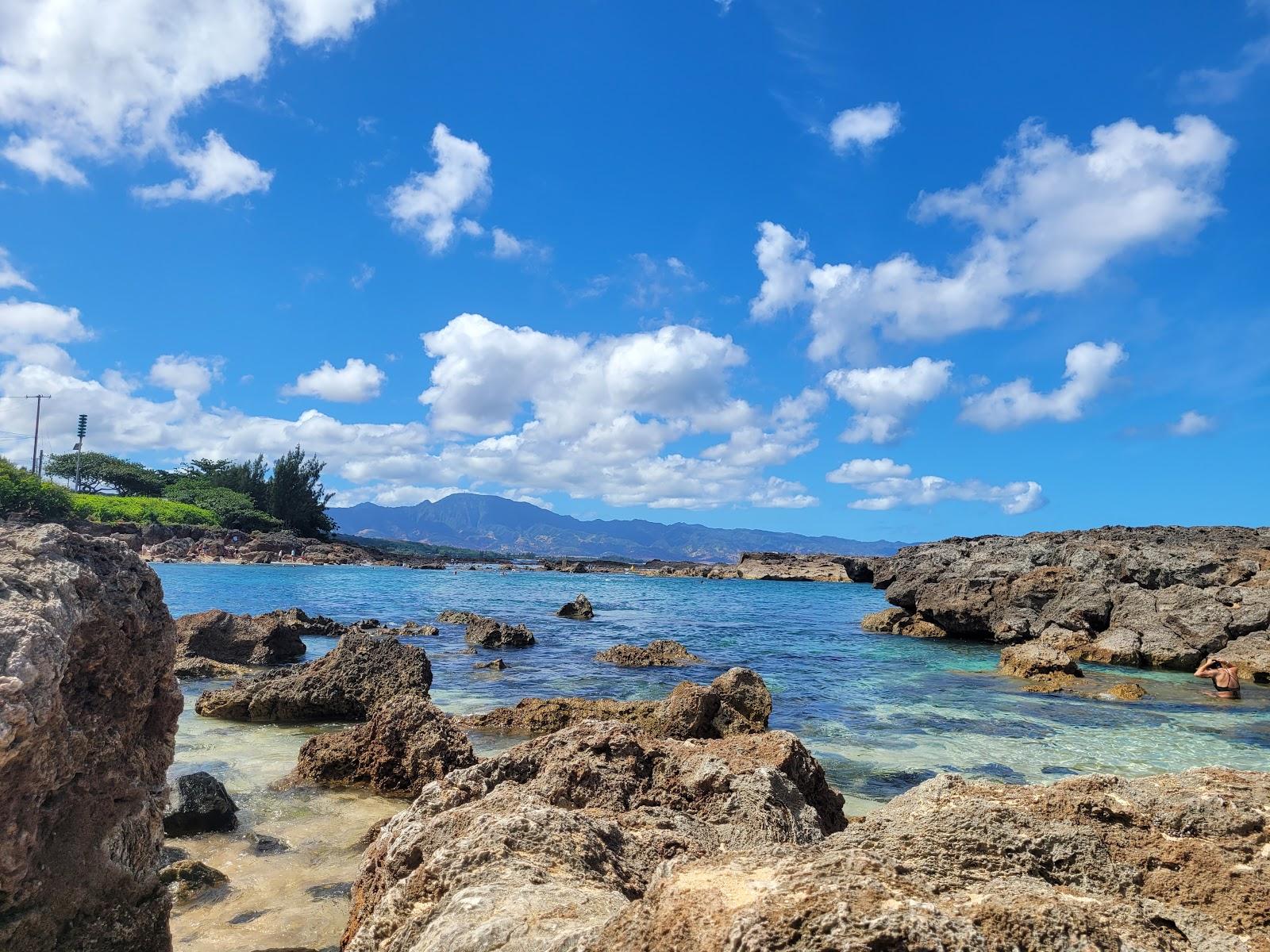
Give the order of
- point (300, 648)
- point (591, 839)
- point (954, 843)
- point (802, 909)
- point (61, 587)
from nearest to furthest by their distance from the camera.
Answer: point (802, 909), point (954, 843), point (591, 839), point (61, 587), point (300, 648)

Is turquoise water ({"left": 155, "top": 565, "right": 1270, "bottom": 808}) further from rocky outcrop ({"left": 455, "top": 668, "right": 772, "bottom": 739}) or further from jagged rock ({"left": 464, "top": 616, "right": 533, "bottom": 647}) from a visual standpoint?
rocky outcrop ({"left": 455, "top": 668, "right": 772, "bottom": 739})

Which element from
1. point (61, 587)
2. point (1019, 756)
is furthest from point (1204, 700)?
point (61, 587)

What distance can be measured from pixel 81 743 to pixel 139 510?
311 ft

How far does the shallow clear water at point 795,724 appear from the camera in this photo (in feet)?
19.6

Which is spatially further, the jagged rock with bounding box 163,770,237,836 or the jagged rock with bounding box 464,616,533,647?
the jagged rock with bounding box 464,616,533,647

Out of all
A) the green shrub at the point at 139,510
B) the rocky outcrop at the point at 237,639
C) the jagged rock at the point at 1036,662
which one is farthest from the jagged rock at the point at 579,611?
the green shrub at the point at 139,510

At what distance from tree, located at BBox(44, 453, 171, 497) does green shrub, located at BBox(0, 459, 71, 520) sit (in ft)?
81.9

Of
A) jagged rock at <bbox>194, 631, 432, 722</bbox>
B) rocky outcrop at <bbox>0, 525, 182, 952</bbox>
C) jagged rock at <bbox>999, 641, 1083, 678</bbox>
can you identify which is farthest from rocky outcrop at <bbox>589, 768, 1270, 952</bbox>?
jagged rock at <bbox>999, 641, 1083, 678</bbox>

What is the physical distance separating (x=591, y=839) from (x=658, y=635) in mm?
25695

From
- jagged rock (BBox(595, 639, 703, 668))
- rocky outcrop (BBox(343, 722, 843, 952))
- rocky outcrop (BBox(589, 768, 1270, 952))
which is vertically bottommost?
jagged rock (BBox(595, 639, 703, 668))

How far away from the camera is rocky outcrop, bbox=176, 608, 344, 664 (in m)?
16.9

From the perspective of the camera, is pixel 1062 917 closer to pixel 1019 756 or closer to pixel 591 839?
pixel 591 839

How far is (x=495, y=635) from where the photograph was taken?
74.5ft

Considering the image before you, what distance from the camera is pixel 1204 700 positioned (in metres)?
17.0
